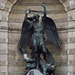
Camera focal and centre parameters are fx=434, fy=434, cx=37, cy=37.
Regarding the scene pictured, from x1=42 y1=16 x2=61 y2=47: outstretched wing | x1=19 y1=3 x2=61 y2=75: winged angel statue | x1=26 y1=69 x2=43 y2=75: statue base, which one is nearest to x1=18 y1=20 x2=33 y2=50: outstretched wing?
x1=19 y1=3 x2=61 y2=75: winged angel statue

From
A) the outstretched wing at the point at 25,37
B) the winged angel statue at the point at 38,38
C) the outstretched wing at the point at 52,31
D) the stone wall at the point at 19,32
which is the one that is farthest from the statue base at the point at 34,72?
the outstretched wing at the point at 52,31

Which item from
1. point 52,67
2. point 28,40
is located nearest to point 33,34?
point 28,40

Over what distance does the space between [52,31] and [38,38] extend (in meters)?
0.67

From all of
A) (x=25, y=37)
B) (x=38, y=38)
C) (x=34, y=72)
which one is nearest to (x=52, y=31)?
(x=38, y=38)

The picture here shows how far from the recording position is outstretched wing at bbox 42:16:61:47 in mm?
14062

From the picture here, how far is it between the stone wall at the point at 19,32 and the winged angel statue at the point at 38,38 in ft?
1.04

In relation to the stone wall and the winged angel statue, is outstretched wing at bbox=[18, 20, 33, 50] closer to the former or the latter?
the winged angel statue

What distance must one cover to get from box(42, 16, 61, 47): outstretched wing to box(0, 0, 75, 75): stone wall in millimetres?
292

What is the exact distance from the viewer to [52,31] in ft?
46.4

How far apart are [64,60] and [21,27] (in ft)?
5.90

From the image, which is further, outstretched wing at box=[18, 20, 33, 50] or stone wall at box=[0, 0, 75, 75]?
outstretched wing at box=[18, 20, 33, 50]

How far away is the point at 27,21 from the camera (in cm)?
1387

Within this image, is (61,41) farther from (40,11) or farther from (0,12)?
(0,12)

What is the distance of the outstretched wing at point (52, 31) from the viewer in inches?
554
